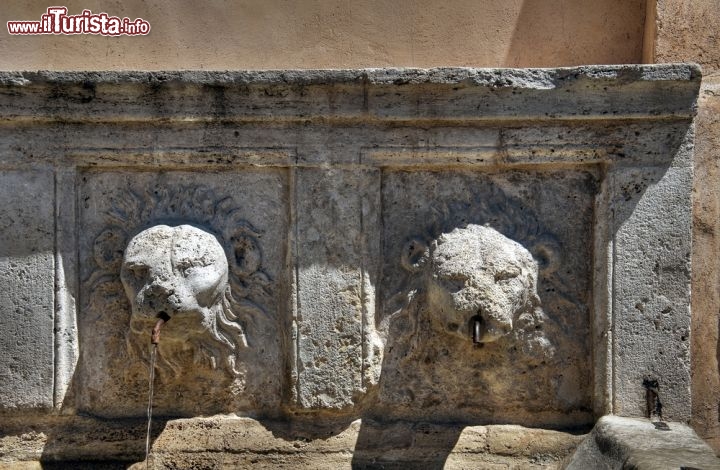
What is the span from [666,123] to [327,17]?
165 centimetres

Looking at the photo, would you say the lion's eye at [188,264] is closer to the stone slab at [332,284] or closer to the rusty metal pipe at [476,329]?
the stone slab at [332,284]

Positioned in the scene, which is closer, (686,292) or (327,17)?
(686,292)

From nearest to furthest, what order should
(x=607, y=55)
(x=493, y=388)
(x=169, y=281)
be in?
(x=169, y=281) < (x=493, y=388) < (x=607, y=55)

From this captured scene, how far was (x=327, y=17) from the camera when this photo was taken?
4133mm

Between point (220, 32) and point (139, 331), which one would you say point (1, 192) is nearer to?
point (139, 331)

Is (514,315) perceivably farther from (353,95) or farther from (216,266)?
(216,266)

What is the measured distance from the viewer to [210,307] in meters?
3.63

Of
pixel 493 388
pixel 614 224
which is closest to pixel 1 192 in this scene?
pixel 493 388

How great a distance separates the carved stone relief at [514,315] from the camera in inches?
145

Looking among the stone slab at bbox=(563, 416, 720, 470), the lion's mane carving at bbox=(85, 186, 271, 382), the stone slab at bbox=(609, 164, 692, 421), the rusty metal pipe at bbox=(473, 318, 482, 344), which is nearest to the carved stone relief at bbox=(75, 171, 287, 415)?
the lion's mane carving at bbox=(85, 186, 271, 382)

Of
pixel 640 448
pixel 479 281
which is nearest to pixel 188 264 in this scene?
pixel 479 281

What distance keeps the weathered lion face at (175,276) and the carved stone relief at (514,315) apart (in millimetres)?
757

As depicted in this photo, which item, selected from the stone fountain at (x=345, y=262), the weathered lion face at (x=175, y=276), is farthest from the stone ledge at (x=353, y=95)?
the weathered lion face at (x=175, y=276)

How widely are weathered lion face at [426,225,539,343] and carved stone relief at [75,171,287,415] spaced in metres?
0.70
